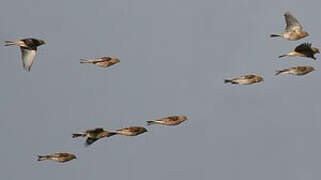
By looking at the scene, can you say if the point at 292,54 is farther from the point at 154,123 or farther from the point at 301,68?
the point at 154,123

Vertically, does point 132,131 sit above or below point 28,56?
below

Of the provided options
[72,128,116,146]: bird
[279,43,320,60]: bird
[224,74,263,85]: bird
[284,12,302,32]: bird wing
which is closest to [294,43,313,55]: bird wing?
[279,43,320,60]: bird

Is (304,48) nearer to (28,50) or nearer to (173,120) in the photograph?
(173,120)

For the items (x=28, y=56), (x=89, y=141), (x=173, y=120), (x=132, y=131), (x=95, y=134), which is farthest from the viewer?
(x=28, y=56)

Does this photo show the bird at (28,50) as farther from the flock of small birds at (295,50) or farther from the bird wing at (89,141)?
the flock of small birds at (295,50)

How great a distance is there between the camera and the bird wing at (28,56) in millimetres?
111438

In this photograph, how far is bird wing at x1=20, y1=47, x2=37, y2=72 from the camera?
111 m

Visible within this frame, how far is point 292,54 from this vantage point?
10988cm

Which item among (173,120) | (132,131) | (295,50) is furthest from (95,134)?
(295,50)

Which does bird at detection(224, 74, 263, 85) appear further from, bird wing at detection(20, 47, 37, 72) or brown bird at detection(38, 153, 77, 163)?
bird wing at detection(20, 47, 37, 72)

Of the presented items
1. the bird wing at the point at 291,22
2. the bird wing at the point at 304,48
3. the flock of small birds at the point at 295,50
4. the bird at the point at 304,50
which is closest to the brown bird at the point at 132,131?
the flock of small birds at the point at 295,50

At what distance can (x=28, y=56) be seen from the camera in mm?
111875

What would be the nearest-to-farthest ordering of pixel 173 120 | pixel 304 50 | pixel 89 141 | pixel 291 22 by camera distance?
pixel 89 141, pixel 173 120, pixel 304 50, pixel 291 22

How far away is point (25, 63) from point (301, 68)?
2540 cm
